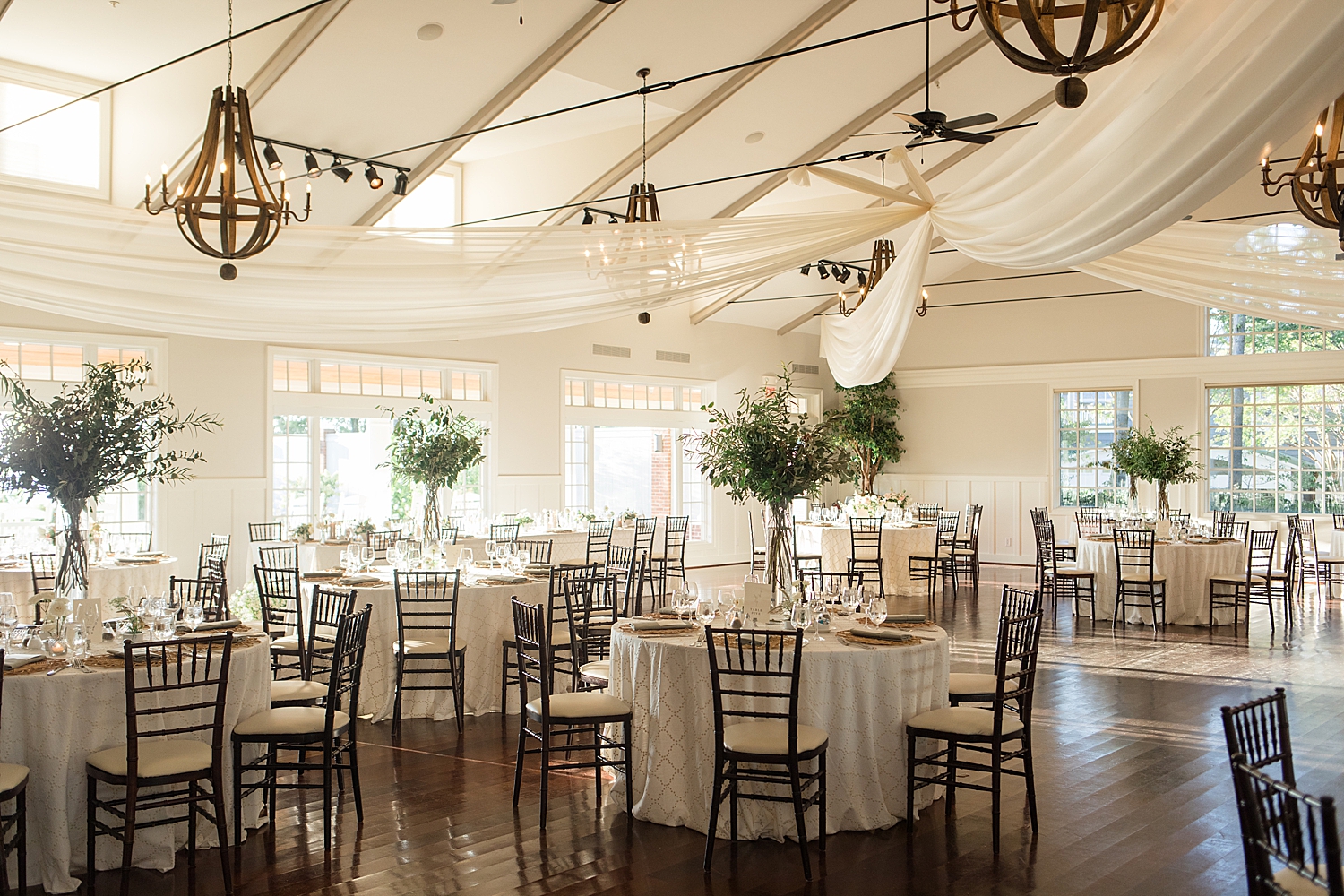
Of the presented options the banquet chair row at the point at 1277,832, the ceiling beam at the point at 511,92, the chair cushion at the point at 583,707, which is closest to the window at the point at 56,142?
the ceiling beam at the point at 511,92

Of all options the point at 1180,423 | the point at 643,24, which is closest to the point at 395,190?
the point at 643,24

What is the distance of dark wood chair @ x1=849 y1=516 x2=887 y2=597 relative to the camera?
1240 cm

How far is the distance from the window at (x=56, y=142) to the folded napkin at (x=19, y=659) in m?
6.19

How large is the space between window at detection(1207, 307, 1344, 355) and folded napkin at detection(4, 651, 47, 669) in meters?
14.5

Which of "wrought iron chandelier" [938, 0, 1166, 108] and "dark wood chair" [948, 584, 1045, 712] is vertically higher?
"wrought iron chandelier" [938, 0, 1166, 108]

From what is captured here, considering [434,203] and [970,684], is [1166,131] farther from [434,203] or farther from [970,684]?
[434,203]

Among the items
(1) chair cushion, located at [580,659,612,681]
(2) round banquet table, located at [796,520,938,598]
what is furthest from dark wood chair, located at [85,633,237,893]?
(2) round banquet table, located at [796,520,938,598]

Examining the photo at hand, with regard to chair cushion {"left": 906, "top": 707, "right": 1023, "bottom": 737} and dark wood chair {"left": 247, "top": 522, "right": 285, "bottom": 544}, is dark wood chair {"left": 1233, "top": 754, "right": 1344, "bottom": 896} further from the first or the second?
dark wood chair {"left": 247, "top": 522, "right": 285, "bottom": 544}


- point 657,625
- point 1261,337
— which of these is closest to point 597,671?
point 657,625

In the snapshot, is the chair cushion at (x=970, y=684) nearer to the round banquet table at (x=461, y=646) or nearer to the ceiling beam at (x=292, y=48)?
the round banquet table at (x=461, y=646)

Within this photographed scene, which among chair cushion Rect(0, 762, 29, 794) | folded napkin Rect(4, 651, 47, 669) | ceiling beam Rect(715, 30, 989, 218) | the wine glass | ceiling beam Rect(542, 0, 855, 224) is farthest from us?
ceiling beam Rect(715, 30, 989, 218)

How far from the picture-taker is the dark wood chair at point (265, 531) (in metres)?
10.7

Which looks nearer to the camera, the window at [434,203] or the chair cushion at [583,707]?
the chair cushion at [583,707]

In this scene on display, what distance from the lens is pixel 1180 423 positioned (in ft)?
50.7
